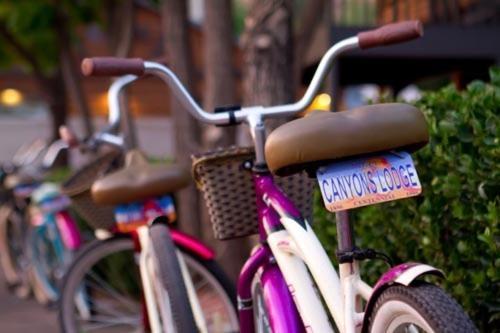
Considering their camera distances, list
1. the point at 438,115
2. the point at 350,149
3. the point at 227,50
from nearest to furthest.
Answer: the point at 350,149, the point at 438,115, the point at 227,50

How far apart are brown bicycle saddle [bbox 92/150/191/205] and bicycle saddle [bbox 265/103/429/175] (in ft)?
4.10

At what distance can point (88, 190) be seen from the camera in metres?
4.04

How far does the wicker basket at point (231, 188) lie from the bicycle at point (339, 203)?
9 centimetres

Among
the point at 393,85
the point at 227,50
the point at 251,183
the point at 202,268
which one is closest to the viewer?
the point at 251,183

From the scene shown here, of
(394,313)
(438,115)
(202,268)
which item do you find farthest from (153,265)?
(394,313)

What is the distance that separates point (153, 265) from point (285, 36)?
2.52 metres

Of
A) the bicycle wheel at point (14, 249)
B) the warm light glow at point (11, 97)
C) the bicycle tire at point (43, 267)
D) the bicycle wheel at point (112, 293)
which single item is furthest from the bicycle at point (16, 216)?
the warm light glow at point (11, 97)

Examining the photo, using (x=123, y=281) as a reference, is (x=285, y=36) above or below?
above

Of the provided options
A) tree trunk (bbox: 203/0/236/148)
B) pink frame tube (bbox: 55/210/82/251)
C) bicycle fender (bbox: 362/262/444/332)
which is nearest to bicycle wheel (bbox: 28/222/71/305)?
pink frame tube (bbox: 55/210/82/251)

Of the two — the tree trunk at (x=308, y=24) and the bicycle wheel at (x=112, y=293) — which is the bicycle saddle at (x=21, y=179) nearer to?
the bicycle wheel at (x=112, y=293)

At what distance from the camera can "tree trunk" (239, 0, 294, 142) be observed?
5.42 m

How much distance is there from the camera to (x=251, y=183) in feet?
9.70

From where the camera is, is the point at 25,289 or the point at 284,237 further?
the point at 25,289

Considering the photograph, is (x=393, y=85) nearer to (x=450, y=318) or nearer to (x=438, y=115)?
(x=438, y=115)
